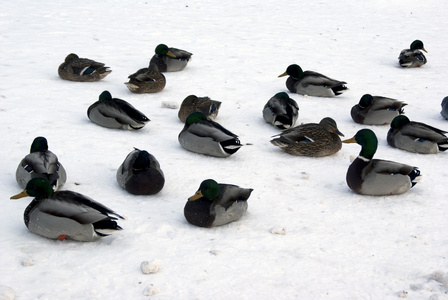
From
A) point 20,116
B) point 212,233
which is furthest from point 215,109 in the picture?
point 212,233

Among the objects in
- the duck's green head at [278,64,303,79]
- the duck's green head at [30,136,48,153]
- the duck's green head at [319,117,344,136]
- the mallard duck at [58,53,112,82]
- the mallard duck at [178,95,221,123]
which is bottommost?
the mallard duck at [58,53,112,82]

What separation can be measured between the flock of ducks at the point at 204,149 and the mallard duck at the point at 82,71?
2cm

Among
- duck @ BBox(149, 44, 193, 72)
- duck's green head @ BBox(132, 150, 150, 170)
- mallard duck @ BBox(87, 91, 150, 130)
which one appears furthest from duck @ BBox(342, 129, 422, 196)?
duck @ BBox(149, 44, 193, 72)

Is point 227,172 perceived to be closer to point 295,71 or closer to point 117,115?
point 117,115

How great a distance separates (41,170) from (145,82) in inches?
143

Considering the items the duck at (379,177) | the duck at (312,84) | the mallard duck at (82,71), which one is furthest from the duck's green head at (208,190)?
the mallard duck at (82,71)

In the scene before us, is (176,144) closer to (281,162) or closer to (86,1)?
(281,162)

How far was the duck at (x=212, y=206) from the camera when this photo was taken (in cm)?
480

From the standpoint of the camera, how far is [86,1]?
14492 mm

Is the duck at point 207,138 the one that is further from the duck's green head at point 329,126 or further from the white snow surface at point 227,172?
the duck's green head at point 329,126

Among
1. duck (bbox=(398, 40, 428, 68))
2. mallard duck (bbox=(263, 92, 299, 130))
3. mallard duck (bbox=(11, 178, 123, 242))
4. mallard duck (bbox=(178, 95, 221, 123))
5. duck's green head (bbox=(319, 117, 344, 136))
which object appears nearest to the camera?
mallard duck (bbox=(11, 178, 123, 242))

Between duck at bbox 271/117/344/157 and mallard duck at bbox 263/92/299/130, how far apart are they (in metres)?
0.62

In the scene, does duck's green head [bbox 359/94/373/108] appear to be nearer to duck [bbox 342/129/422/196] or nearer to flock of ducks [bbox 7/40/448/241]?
flock of ducks [bbox 7/40/448/241]

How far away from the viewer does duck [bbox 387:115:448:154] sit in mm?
6680
